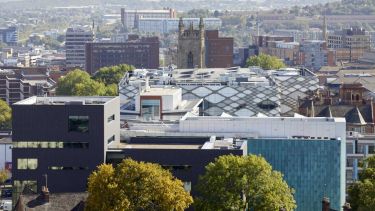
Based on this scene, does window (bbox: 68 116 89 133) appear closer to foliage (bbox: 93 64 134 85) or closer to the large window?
the large window

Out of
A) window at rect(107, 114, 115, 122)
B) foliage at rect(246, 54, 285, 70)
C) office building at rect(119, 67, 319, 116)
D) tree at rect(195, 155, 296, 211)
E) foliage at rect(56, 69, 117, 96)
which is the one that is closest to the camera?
tree at rect(195, 155, 296, 211)

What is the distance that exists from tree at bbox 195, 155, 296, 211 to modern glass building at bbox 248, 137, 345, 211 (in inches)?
382

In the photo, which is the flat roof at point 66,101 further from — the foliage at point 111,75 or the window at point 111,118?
the foliage at point 111,75

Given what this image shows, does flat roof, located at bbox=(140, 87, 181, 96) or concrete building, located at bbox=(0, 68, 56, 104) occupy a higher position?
flat roof, located at bbox=(140, 87, 181, 96)

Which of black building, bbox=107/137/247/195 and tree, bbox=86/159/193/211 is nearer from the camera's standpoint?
tree, bbox=86/159/193/211

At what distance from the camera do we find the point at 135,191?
68.2 m

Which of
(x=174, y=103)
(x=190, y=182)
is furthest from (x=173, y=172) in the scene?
(x=174, y=103)

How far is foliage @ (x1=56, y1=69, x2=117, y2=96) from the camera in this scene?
14738 cm

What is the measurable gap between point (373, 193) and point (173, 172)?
39.4ft

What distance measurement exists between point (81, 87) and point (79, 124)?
7399 cm

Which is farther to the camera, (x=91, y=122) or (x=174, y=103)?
(x=174, y=103)

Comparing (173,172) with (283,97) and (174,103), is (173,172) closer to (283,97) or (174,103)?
(174,103)

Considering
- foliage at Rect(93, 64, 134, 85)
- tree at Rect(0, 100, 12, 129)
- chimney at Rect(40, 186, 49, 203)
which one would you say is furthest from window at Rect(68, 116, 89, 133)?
foliage at Rect(93, 64, 134, 85)

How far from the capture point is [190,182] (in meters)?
75.6
